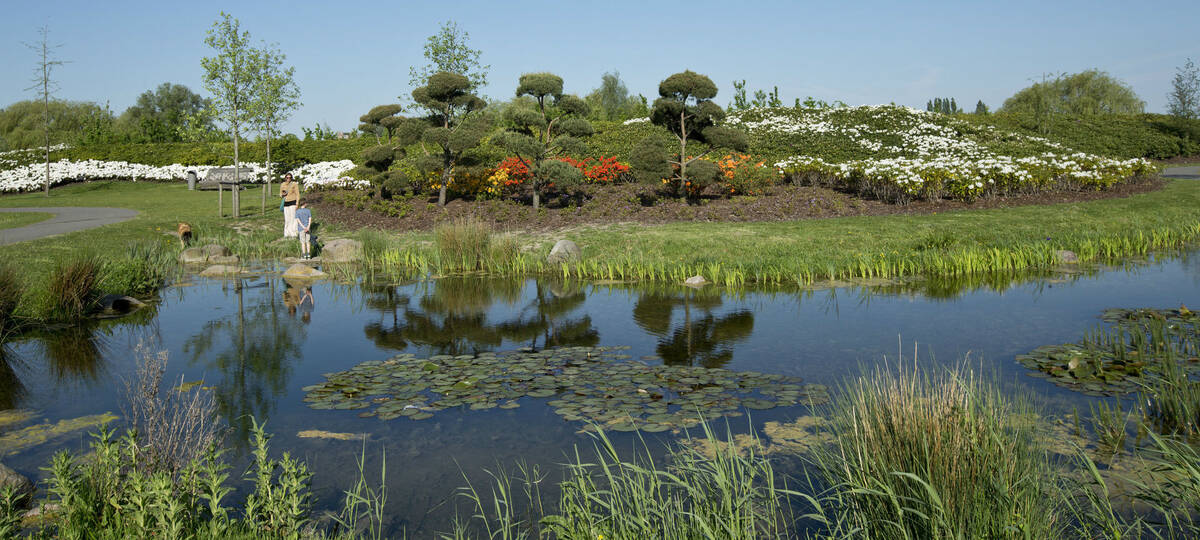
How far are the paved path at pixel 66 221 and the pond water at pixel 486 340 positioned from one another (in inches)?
198

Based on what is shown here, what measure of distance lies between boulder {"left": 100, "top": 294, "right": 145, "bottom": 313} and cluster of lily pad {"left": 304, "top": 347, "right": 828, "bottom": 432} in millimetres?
4367

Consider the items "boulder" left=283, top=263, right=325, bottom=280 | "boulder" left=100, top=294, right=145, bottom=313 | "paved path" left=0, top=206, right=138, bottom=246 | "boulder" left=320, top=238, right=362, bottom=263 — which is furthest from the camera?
"paved path" left=0, top=206, right=138, bottom=246

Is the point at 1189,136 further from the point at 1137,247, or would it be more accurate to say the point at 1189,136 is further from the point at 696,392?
the point at 696,392

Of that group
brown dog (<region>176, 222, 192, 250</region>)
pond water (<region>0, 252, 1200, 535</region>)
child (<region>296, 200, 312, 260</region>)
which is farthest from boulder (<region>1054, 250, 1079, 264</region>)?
brown dog (<region>176, 222, 192, 250</region>)

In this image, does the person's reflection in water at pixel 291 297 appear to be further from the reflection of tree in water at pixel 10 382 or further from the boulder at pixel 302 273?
the reflection of tree in water at pixel 10 382

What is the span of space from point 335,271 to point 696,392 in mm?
7964

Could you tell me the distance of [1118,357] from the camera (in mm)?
5520

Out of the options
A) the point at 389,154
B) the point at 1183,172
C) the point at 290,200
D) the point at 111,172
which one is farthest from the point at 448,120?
the point at 1183,172

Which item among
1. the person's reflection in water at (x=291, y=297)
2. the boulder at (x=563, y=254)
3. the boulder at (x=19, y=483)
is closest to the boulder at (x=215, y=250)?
the person's reflection in water at (x=291, y=297)

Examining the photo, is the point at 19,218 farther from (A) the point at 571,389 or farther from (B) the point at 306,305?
(A) the point at 571,389

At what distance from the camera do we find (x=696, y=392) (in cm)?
524

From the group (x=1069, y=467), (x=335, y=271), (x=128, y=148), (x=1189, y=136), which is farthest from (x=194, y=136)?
(x=1189, y=136)

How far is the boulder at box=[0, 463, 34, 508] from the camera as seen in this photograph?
351cm

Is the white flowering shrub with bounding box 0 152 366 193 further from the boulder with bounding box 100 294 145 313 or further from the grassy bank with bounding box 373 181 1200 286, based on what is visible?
the boulder with bounding box 100 294 145 313
